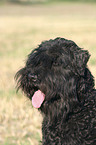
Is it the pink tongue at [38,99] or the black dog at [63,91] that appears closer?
the black dog at [63,91]

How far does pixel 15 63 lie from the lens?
13.1 meters

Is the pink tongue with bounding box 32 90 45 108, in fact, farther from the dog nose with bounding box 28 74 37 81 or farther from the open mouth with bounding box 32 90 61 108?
the dog nose with bounding box 28 74 37 81

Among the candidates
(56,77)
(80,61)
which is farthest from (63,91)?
(80,61)

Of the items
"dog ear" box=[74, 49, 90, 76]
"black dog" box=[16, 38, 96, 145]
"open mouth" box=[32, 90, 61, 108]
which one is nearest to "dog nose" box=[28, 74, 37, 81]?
"black dog" box=[16, 38, 96, 145]

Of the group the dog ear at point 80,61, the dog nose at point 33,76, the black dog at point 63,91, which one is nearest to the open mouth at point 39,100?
the black dog at point 63,91

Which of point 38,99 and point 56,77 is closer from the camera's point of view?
point 56,77

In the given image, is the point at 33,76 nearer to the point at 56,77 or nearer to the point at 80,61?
the point at 56,77

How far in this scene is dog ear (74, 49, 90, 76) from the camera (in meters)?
3.67

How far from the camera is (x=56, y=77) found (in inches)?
143

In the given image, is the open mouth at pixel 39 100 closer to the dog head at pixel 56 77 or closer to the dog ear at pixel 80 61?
the dog head at pixel 56 77

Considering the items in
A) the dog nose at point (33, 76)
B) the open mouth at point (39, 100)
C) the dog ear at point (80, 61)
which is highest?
the dog ear at point (80, 61)

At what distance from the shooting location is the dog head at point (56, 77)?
360cm

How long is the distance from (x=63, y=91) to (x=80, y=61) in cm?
47

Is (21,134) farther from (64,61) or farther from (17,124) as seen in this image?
(64,61)
